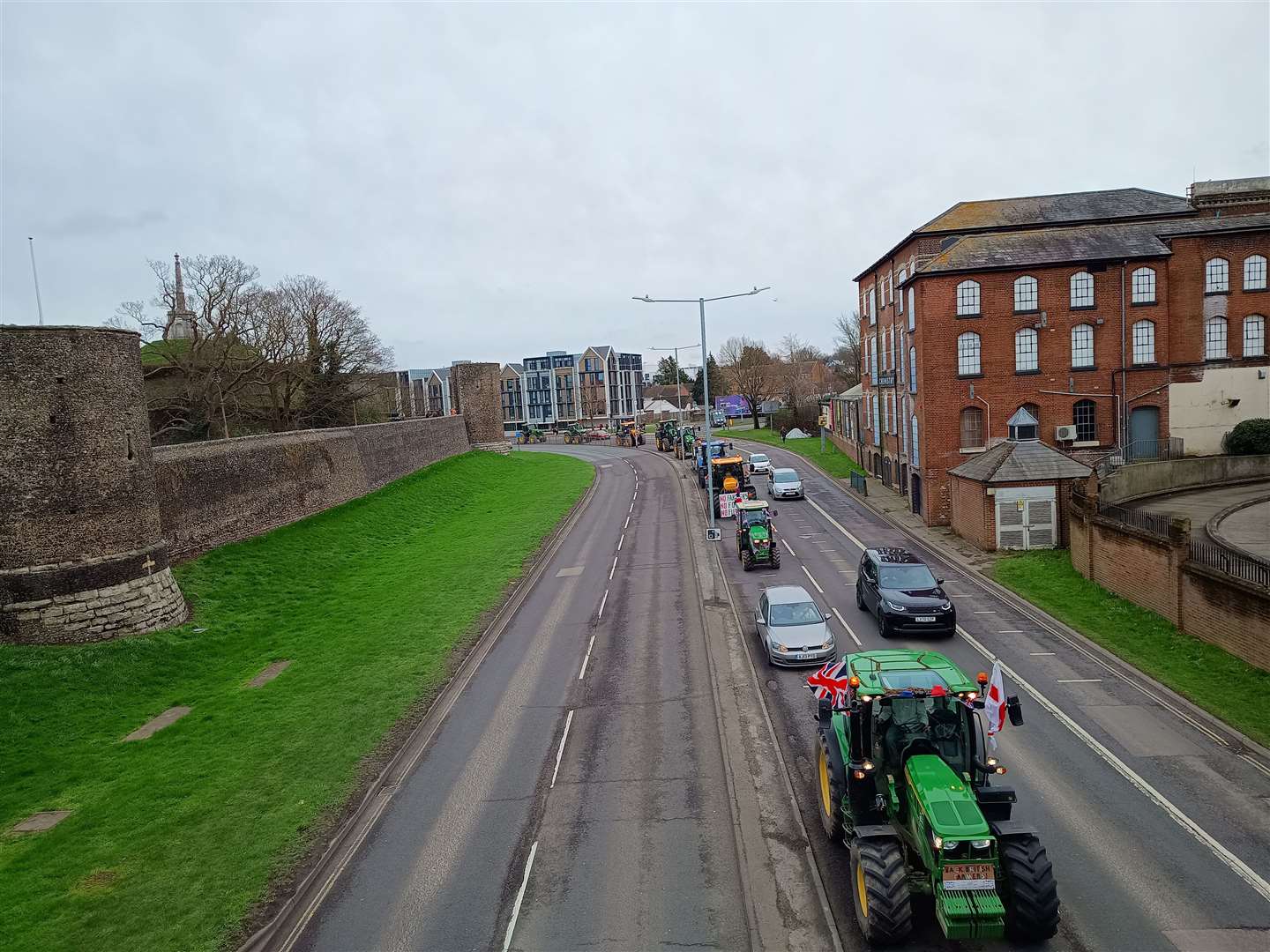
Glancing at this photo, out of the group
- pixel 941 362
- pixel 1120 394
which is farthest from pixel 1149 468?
pixel 941 362

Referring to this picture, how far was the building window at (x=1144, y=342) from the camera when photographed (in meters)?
41.2

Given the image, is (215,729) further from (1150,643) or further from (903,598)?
(1150,643)

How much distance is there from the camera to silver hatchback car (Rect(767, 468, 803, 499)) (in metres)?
51.2

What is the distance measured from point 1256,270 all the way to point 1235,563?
95.5ft

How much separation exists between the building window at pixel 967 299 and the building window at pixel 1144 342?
776 centimetres

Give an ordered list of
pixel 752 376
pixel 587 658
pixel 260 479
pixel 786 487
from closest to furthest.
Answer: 1. pixel 587 658
2. pixel 260 479
3. pixel 786 487
4. pixel 752 376

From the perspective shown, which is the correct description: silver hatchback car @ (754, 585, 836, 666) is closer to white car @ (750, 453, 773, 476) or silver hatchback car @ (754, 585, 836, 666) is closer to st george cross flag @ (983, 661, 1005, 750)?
st george cross flag @ (983, 661, 1005, 750)

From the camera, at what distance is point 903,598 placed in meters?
23.7

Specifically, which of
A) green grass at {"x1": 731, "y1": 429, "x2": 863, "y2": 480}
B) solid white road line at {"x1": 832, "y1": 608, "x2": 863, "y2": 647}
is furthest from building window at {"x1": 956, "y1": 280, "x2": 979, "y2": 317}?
solid white road line at {"x1": 832, "y1": 608, "x2": 863, "y2": 647}

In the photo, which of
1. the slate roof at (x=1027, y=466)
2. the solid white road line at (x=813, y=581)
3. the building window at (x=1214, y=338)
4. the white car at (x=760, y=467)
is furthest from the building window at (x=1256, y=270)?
the white car at (x=760, y=467)

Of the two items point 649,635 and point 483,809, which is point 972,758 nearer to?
point 483,809

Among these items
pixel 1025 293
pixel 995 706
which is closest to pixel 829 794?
pixel 995 706

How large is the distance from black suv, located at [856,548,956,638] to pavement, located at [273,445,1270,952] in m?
0.54

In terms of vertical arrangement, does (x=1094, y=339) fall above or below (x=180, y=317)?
below
